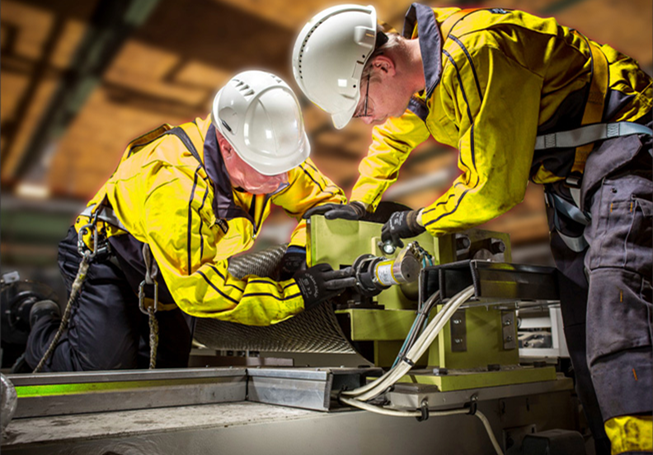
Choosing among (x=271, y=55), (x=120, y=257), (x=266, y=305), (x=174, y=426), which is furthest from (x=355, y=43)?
(x=271, y=55)

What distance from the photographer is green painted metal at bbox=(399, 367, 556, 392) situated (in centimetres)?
136

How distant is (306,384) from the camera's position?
1346mm

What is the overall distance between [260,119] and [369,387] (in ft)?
3.69

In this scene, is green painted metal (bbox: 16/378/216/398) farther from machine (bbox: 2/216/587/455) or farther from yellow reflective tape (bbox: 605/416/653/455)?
yellow reflective tape (bbox: 605/416/653/455)

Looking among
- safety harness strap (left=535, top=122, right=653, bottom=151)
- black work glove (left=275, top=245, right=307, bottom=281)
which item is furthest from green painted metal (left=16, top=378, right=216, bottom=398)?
safety harness strap (left=535, top=122, right=653, bottom=151)

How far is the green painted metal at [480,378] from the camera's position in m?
1.36

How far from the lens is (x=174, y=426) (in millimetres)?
1108

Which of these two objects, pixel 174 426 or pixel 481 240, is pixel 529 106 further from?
pixel 174 426

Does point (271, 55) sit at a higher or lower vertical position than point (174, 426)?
higher

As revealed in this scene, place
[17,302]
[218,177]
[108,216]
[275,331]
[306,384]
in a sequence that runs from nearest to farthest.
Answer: [306,384] < [275,331] < [218,177] < [108,216] < [17,302]

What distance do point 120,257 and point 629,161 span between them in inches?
77.1

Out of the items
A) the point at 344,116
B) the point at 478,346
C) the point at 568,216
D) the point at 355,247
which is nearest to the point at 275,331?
the point at 355,247

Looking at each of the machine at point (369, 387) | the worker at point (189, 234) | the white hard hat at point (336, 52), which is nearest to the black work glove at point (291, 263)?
the worker at point (189, 234)

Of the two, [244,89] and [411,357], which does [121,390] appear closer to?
[411,357]
